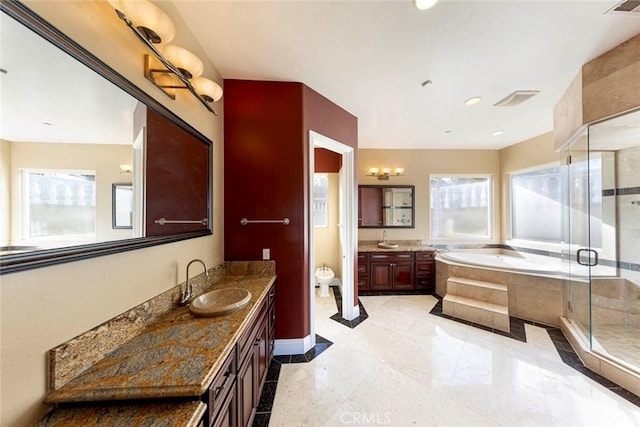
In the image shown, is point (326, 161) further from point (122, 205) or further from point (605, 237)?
point (605, 237)

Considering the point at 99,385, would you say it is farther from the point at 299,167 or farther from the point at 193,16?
the point at 193,16

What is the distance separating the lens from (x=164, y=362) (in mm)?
890

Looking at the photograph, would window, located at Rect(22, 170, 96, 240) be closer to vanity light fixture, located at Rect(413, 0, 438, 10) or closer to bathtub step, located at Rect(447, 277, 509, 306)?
vanity light fixture, located at Rect(413, 0, 438, 10)

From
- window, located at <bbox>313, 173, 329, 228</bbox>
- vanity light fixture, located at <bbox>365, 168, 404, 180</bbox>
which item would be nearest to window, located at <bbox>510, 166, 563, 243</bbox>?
vanity light fixture, located at <bbox>365, 168, 404, 180</bbox>

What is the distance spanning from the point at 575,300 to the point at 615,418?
1.38 metres

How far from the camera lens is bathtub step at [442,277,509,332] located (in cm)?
264

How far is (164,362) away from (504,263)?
4176 millimetres

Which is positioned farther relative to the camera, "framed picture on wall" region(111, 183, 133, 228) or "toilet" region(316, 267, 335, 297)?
"toilet" region(316, 267, 335, 297)

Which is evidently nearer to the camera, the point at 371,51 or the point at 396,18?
the point at 396,18

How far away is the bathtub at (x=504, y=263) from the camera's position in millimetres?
2876

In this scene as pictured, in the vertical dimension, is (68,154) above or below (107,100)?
below

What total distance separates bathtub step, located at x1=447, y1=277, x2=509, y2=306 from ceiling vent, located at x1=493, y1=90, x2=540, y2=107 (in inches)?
90.1

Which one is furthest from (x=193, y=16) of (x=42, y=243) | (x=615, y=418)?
(x=615, y=418)

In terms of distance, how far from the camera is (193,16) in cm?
146
